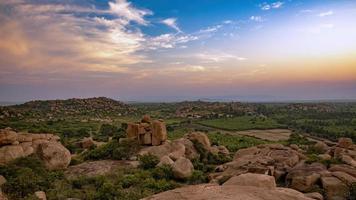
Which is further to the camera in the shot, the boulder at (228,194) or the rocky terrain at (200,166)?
the rocky terrain at (200,166)

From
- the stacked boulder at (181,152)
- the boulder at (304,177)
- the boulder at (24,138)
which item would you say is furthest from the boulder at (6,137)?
the boulder at (304,177)

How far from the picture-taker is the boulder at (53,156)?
29703mm

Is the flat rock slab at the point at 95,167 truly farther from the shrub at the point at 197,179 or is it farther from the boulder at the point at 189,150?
the shrub at the point at 197,179

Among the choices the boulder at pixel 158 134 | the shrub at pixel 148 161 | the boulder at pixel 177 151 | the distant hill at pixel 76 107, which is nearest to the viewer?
the shrub at pixel 148 161

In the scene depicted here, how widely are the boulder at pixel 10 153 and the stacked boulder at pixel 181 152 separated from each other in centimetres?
1290

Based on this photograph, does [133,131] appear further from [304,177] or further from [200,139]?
[304,177]

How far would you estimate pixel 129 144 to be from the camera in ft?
127

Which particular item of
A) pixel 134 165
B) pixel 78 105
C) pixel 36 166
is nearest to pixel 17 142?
pixel 36 166

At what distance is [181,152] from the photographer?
36.2 metres

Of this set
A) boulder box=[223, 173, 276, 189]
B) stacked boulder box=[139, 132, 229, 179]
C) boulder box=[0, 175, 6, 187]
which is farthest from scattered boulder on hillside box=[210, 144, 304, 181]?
boulder box=[0, 175, 6, 187]

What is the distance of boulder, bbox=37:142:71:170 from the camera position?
29.7 meters

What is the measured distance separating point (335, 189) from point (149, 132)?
23.1m

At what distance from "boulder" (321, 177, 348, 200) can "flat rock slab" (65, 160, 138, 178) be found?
18.2 metres

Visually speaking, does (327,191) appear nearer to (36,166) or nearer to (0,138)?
(36,166)
